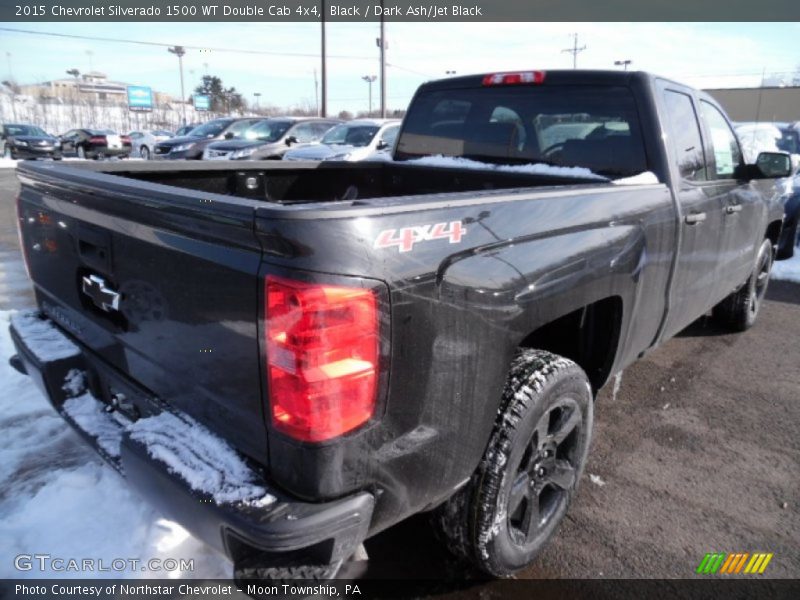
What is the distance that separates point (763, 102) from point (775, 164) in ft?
129

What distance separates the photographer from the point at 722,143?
154 inches

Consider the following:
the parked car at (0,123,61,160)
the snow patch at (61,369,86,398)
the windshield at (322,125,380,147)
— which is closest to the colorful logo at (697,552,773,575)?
the snow patch at (61,369,86,398)

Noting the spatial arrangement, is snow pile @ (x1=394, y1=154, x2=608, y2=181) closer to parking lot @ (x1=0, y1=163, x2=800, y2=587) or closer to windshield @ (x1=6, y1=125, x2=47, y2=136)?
parking lot @ (x1=0, y1=163, x2=800, y2=587)

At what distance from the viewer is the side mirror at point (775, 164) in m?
3.71

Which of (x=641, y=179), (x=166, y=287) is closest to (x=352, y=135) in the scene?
(x=641, y=179)

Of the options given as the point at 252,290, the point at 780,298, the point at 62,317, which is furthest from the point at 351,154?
the point at 252,290

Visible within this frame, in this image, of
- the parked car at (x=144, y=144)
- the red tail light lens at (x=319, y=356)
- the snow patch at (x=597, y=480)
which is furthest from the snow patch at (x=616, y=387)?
the parked car at (x=144, y=144)

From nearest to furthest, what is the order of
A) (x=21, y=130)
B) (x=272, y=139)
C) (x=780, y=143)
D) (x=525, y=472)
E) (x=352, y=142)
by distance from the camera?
(x=525, y=472) < (x=780, y=143) < (x=352, y=142) < (x=272, y=139) < (x=21, y=130)

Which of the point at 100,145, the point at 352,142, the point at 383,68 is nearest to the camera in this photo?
the point at 352,142

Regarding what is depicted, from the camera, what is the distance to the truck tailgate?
61.2 inches

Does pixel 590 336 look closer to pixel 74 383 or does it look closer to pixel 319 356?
pixel 319 356

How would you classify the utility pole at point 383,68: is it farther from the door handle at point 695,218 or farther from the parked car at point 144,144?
the door handle at point 695,218

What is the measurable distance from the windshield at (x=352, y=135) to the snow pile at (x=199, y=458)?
37.1ft

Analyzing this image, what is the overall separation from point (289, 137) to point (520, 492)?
13565 millimetres
